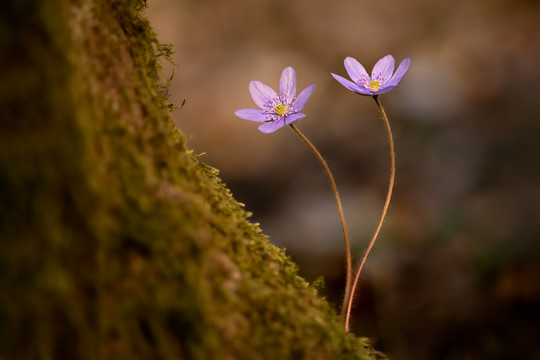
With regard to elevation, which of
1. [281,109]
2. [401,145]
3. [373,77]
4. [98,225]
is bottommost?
[98,225]

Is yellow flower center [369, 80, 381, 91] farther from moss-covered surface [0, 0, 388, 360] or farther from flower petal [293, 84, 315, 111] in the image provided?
moss-covered surface [0, 0, 388, 360]

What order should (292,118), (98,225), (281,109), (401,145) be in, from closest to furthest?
(98,225)
(292,118)
(281,109)
(401,145)

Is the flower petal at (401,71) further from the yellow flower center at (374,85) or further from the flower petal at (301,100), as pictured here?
the flower petal at (301,100)

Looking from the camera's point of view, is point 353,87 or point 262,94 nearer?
point 353,87

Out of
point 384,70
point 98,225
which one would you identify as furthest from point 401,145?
point 98,225

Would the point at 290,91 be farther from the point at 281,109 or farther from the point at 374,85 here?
the point at 374,85

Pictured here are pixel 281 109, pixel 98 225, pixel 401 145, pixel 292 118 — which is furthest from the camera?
pixel 401 145

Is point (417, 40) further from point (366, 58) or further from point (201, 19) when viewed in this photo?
point (201, 19)

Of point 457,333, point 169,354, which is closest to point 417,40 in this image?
point 457,333
